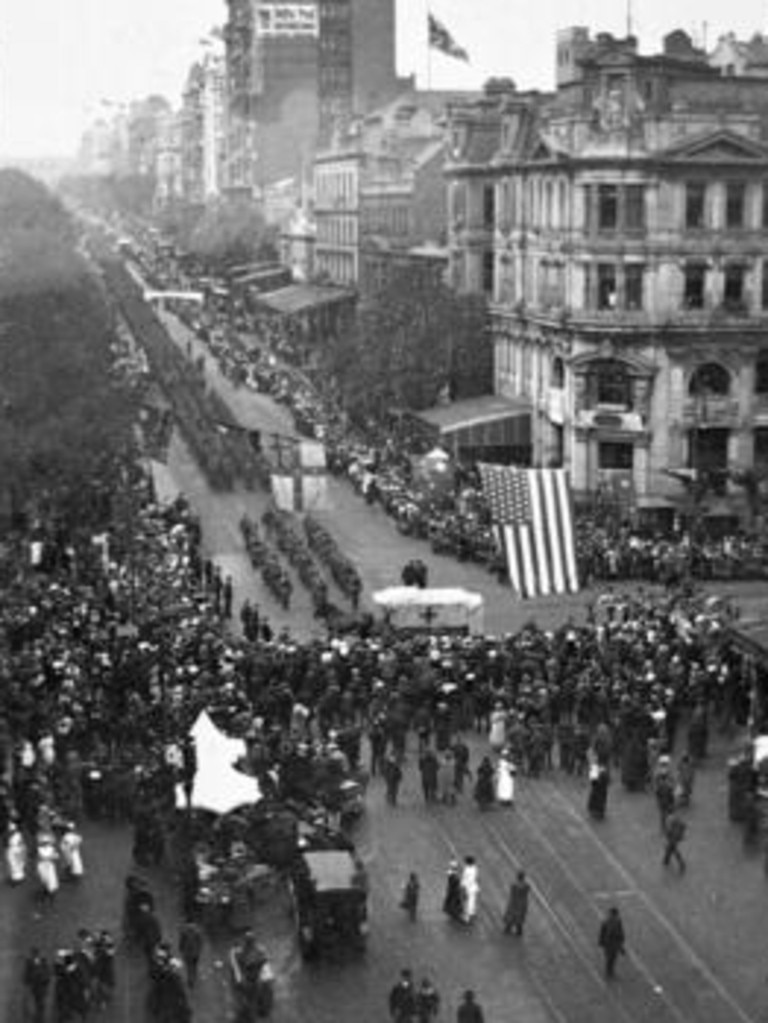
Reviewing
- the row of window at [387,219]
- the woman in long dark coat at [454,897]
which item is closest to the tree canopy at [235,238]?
the row of window at [387,219]

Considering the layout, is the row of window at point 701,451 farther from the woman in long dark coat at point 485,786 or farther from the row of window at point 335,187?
the row of window at point 335,187

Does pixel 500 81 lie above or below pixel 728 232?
above

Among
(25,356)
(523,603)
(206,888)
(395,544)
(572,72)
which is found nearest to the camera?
(206,888)

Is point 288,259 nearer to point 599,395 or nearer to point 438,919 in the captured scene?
point 599,395

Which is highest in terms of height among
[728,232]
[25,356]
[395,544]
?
[728,232]

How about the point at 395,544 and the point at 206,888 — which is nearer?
the point at 206,888

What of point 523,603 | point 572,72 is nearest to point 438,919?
point 523,603
